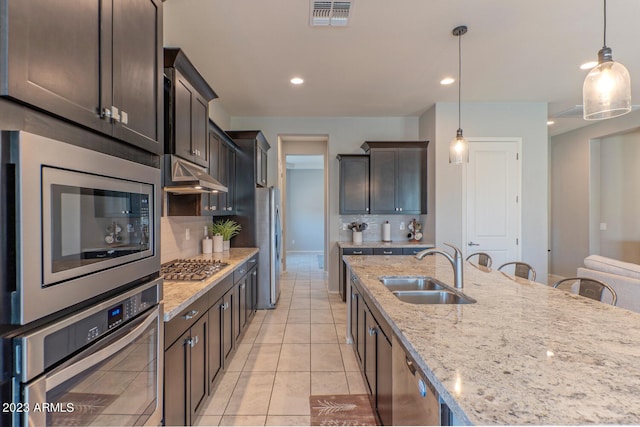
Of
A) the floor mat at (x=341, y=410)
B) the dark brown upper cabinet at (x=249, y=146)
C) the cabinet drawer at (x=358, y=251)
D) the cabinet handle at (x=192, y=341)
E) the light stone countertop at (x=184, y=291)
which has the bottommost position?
the floor mat at (x=341, y=410)

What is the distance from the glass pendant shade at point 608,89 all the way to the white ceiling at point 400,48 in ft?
3.73

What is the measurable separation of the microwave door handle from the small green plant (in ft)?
8.86

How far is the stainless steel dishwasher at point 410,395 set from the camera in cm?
101

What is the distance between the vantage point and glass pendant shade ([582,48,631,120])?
1492 mm

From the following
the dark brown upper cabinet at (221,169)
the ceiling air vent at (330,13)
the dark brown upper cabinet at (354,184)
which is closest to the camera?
the ceiling air vent at (330,13)

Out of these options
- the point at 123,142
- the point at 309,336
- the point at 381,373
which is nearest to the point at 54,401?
the point at 123,142

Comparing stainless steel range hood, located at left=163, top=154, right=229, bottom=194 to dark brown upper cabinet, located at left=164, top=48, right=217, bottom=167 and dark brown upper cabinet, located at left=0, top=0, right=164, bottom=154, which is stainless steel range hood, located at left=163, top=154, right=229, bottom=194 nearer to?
dark brown upper cabinet, located at left=164, top=48, right=217, bottom=167

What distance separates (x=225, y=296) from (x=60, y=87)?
1.94 metres

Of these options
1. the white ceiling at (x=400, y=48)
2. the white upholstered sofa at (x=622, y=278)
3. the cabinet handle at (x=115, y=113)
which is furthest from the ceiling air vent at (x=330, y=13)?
the white upholstered sofa at (x=622, y=278)

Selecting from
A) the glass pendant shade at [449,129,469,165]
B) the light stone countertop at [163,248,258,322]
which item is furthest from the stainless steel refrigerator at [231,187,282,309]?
the glass pendant shade at [449,129,469,165]

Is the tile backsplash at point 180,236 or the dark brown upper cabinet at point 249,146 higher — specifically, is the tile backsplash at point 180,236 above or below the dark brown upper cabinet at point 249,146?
below

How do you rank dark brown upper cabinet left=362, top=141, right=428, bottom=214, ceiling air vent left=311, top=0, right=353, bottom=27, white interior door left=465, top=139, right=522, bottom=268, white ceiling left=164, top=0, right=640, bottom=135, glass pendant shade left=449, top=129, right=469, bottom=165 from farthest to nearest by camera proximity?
dark brown upper cabinet left=362, top=141, right=428, bottom=214, white interior door left=465, top=139, right=522, bottom=268, glass pendant shade left=449, top=129, right=469, bottom=165, white ceiling left=164, top=0, right=640, bottom=135, ceiling air vent left=311, top=0, right=353, bottom=27

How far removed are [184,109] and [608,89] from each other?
251cm

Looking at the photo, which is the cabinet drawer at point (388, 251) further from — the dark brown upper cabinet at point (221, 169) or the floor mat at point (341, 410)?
the floor mat at point (341, 410)
